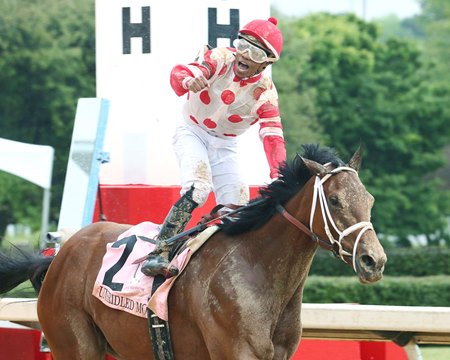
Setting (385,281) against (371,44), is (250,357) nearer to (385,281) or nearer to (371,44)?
(385,281)

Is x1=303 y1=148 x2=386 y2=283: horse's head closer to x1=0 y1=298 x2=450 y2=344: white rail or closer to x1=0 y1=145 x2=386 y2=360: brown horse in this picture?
x1=0 y1=145 x2=386 y2=360: brown horse

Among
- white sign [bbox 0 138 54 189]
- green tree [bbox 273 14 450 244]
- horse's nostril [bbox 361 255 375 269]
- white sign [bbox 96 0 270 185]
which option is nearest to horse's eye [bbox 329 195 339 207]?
horse's nostril [bbox 361 255 375 269]

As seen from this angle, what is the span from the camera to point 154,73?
755 centimetres

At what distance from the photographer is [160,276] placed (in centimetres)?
520

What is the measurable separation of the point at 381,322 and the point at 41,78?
1644 cm

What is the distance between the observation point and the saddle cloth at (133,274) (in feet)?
16.7

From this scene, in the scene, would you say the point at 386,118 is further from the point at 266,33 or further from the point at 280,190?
the point at 280,190

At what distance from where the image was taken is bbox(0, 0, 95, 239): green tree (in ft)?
68.6

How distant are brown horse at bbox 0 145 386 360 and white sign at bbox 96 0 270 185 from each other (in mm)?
2275

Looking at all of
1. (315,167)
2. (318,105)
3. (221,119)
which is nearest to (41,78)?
Answer: (318,105)

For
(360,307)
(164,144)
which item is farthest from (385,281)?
(360,307)

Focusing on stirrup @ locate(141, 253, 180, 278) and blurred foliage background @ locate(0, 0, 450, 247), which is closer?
stirrup @ locate(141, 253, 180, 278)

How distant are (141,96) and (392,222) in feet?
48.5

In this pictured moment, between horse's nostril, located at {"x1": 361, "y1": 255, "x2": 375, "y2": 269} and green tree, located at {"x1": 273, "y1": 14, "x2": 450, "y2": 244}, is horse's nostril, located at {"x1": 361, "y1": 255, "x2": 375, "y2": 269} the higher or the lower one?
the higher one
